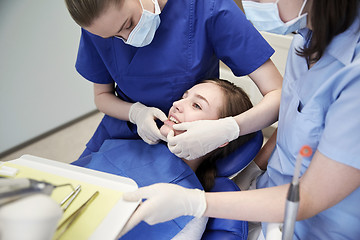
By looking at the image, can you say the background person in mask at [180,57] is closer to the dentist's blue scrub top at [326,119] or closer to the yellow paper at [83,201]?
the dentist's blue scrub top at [326,119]

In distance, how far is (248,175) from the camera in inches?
58.4

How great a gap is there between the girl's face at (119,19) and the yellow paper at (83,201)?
50 centimetres

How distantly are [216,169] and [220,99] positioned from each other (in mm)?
300

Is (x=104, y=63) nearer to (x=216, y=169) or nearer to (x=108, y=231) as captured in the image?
(x=216, y=169)

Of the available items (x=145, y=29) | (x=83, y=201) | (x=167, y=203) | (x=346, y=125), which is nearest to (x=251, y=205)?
(x=167, y=203)

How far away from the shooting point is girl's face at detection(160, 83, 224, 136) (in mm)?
1367

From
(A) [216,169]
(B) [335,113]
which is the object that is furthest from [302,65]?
(A) [216,169]

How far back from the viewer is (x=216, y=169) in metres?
1.44

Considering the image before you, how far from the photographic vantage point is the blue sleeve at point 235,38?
1.29 m

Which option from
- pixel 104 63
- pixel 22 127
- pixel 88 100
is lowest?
pixel 88 100

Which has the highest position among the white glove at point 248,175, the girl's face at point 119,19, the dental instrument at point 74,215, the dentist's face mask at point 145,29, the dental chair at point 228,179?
the girl's face at point 119,19

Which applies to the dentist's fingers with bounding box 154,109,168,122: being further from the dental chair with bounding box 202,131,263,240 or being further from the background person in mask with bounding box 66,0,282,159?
the dental chair with bounding box 202,131,263,240

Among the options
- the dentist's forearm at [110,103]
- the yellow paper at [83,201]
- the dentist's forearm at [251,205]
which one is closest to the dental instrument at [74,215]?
the yellow paper at [83,201]

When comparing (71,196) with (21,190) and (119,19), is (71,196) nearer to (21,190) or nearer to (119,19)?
(21,190)
